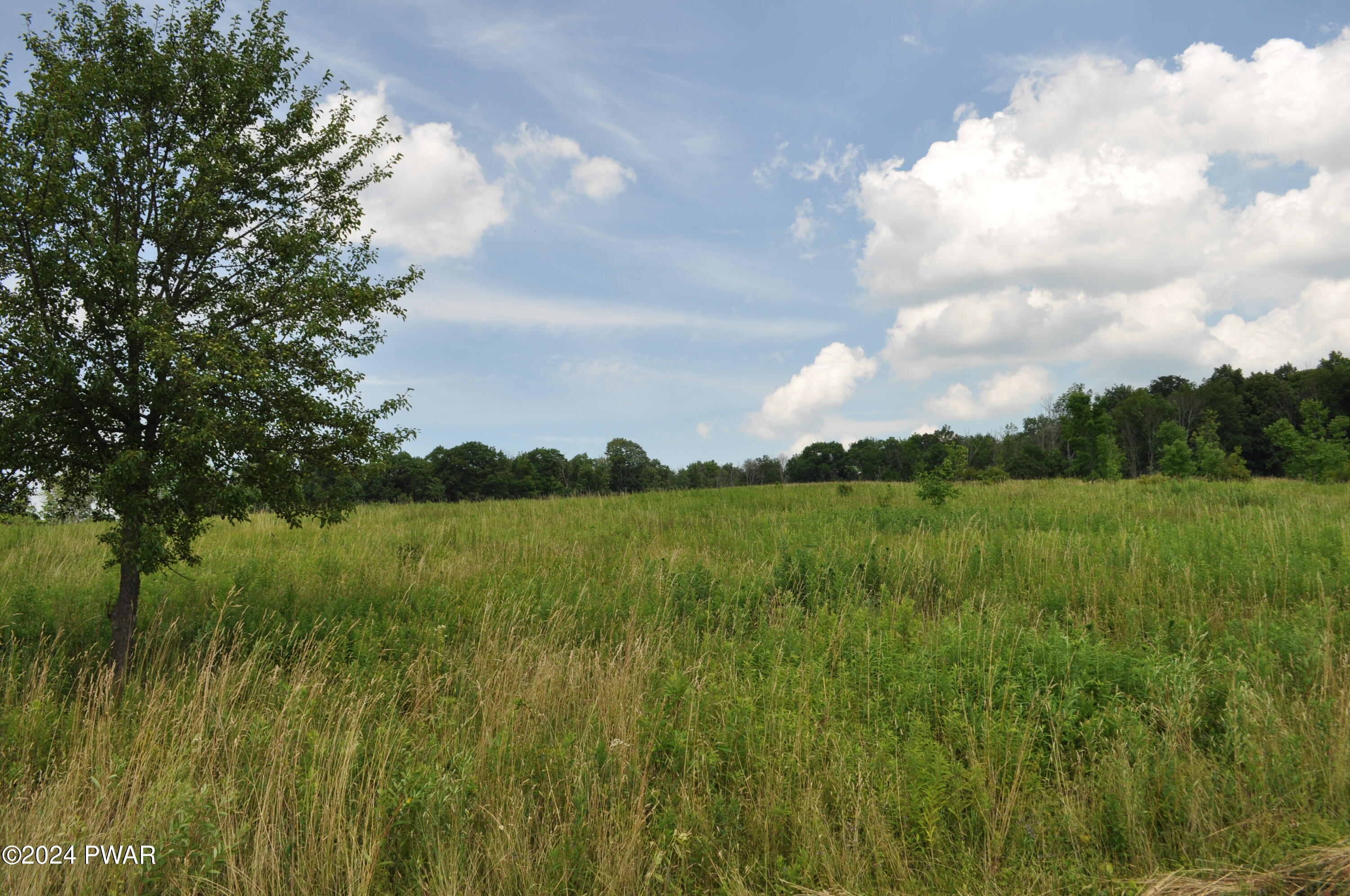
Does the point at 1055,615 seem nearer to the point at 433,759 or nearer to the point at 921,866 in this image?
the point at 921,866

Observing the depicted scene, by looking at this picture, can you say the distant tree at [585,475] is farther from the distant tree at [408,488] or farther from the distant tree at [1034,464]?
the distant tree at [1034,464]

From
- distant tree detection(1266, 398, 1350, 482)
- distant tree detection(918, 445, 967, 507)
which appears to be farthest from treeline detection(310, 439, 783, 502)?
distant tree detection(1266, 398, 1350, 482)

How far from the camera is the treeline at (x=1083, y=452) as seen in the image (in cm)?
4209

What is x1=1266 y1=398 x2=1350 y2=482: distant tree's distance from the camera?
27.1 meters

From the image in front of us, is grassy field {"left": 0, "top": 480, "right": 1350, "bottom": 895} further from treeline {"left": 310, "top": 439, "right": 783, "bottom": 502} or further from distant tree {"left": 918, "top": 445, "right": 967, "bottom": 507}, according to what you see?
treeline {"left": 310, "top": 439, "right": 783, "bottom": 502}

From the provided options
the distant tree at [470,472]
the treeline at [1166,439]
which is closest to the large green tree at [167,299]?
the treeline at [1166,439]

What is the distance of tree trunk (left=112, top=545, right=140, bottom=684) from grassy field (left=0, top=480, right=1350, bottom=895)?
0.36 m

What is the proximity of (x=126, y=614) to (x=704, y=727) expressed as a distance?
6.04m

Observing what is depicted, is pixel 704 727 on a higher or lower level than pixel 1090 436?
lower

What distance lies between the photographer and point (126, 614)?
20.6 ft

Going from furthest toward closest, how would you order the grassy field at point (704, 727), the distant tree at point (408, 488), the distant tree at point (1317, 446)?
the distant tree at point (408, 488) → the distant tree at point (1317, 446) → the grassy field at point (704, 727)

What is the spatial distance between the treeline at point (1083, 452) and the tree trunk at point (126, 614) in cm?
1882

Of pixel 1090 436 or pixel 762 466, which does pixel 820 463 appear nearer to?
pixel 762 466

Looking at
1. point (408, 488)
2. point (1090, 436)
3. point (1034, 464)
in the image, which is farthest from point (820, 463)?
point (408, 488)
